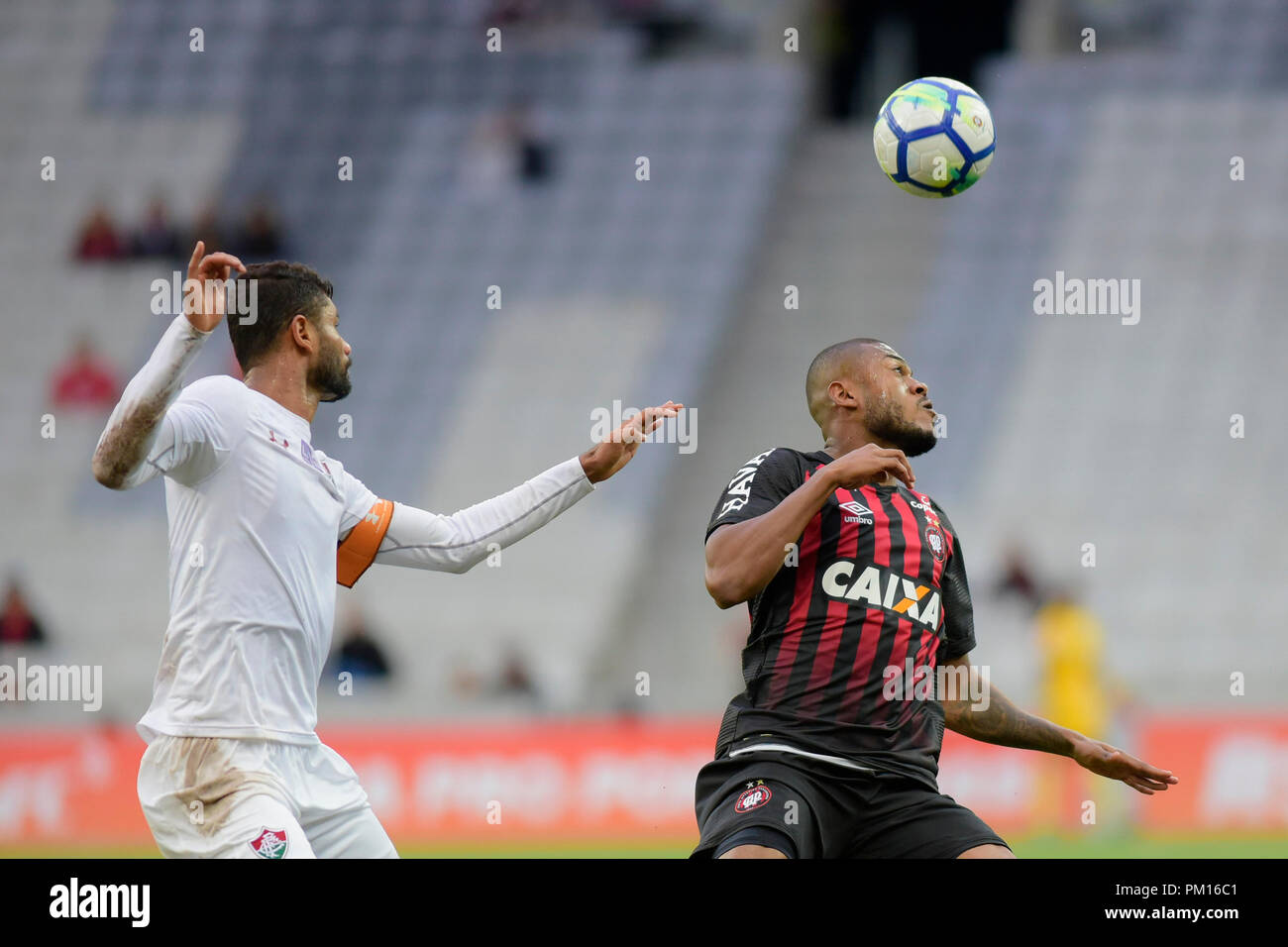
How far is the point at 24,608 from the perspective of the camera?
59.8 feet

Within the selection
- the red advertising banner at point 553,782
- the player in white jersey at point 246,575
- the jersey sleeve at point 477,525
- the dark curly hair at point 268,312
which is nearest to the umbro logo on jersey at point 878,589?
the jersey sleeve at point 477,525

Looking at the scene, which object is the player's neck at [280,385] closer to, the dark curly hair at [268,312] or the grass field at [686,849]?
the dark curly hair at [268,312]

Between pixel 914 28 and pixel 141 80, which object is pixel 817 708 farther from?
pixel 141 80

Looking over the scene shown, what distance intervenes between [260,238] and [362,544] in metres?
17.3

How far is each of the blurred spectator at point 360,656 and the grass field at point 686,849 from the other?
114 inches

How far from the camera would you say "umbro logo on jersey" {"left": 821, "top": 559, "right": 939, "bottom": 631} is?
5820 mm

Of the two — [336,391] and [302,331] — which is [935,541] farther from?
[302,331]

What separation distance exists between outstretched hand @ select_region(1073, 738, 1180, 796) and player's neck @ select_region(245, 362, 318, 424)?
2810 mm

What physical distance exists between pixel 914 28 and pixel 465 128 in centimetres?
641

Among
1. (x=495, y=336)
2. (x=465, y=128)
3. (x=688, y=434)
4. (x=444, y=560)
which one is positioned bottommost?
(x=444, y=560)

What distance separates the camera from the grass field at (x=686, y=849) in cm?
1385

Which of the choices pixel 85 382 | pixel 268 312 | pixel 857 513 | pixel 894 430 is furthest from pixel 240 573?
pixel 85 382

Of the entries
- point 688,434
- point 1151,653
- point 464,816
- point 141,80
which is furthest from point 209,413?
point 141,80

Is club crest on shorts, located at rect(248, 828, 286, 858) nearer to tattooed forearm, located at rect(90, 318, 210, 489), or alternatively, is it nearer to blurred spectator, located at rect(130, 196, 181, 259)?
tattooed forearm, located at rect(90, 318, 210, 489)
